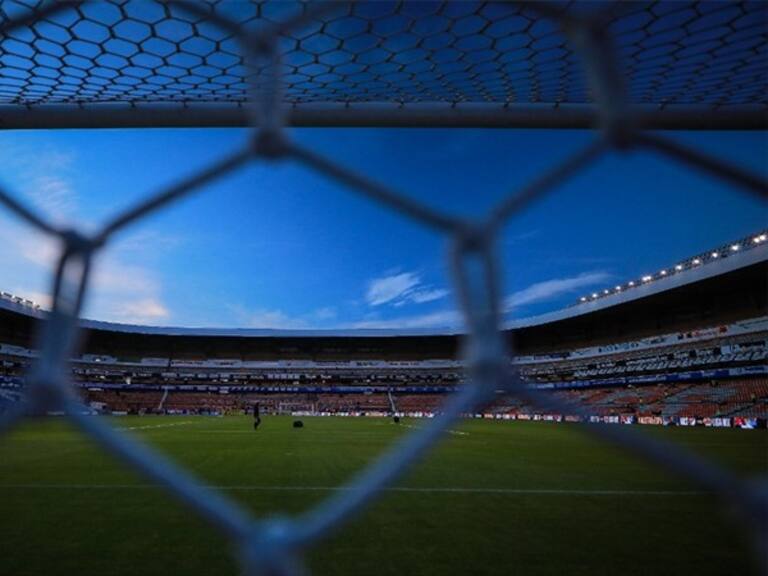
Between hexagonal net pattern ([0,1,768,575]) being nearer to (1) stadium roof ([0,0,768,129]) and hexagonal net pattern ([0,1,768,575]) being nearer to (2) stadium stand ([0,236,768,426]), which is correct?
(1) stadium roof ([0,0,768,129])

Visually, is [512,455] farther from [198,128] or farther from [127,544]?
[198,128]

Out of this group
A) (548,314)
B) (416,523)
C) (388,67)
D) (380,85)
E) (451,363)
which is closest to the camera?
(388,67)

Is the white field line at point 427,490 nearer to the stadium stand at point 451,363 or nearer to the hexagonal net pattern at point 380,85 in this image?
the hexagonal net pattern at point 380,85

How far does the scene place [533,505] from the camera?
18.6ft

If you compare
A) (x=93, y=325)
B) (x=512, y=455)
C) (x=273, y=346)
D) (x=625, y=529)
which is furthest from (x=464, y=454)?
(x=273, y=346)

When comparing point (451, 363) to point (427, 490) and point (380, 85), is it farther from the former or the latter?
point (380, 85)

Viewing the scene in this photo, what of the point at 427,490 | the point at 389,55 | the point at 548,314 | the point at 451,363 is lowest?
the point at 427,490

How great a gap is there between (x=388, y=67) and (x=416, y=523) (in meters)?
3.91

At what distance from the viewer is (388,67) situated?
288cm

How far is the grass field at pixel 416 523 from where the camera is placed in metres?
3.57

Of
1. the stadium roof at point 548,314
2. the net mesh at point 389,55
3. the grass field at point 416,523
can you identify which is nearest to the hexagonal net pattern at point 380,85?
the net mesh at point 389,55

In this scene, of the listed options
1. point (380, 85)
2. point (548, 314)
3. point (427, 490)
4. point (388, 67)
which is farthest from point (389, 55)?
point (548, 314)

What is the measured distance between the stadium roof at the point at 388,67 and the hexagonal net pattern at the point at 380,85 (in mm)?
12

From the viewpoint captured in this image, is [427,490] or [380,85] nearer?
[380,85]
